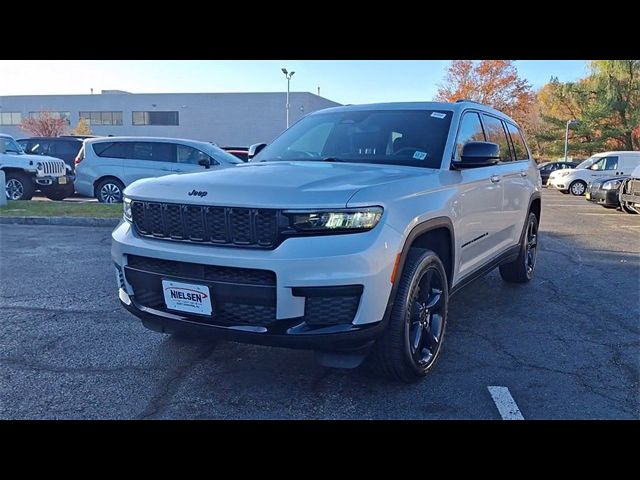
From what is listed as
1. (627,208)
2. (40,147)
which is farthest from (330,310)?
(40,147)

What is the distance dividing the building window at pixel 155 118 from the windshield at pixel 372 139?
48803mm

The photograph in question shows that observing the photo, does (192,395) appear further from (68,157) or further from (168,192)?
(68,157)

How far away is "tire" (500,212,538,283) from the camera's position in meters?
5.79

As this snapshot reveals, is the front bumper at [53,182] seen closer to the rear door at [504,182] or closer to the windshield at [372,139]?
the windshield at [372,139]

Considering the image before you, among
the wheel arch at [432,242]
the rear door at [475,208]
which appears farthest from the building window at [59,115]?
the wheel arch at [432,242]

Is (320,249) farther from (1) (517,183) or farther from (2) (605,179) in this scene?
(2) (605,179)

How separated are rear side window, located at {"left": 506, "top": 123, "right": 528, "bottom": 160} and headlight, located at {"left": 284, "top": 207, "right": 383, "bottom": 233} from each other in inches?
144

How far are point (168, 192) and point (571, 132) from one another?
42196 millimetres

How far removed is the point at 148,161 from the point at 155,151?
34cm

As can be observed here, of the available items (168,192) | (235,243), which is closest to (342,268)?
(235,243)

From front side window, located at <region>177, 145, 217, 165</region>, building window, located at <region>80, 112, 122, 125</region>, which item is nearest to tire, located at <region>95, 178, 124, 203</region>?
front side window, located at <region>177, 145, 217, 165</region>

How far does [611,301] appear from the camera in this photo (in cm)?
535

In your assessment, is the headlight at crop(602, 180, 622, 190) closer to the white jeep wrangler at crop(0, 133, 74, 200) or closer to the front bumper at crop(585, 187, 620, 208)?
the front bumper at crop(585, 187, 620, 208)

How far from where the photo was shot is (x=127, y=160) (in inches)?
487
